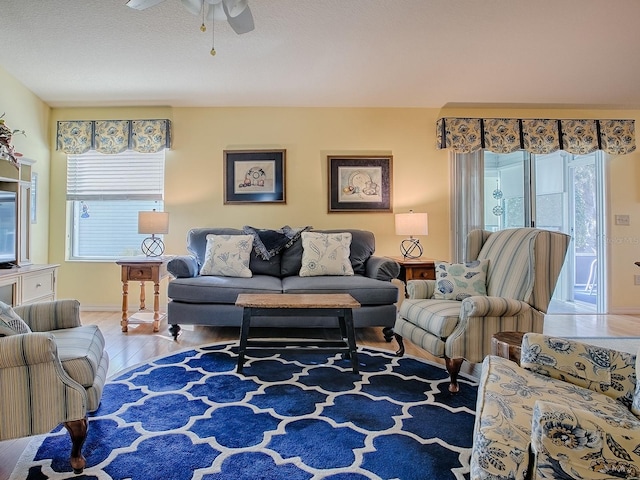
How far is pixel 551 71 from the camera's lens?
370cm

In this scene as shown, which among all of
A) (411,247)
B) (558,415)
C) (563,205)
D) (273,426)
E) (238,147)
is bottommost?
(273,426)

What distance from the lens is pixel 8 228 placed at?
3027 millimetres

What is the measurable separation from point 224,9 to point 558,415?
258 cm

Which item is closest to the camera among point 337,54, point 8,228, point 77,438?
point 77,438

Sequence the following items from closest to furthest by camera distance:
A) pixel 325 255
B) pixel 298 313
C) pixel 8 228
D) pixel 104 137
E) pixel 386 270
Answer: pixel 298 313 → pixel 8 228 → pixel 386 270 → pixel 325 255 → pixel 104 137

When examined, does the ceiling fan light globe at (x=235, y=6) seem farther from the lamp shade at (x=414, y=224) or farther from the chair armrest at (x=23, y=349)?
the lamp shade at (x=414, y=224)

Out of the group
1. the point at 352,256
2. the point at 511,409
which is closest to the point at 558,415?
the point at 511,409

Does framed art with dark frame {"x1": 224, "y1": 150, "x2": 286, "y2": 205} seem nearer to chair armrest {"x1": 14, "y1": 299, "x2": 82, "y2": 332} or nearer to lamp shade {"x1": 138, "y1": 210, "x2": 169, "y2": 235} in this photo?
lamp shade {"x1": 138, "y1": 210, "x2": 169, "y2": 235}

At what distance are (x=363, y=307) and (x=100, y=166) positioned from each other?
3596mm

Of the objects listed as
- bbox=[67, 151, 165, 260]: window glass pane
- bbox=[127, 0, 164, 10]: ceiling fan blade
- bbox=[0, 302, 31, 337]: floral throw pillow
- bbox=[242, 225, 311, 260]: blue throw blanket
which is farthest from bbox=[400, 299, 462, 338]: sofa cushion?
bbox=[67, 151, 165, 260]: window glass pane

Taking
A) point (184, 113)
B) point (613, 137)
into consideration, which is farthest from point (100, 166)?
point (613, 137)

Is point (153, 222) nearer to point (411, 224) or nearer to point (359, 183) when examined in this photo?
point (359, 183)

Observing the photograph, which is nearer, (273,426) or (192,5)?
(273,426)

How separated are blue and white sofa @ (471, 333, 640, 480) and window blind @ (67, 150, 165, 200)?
421 centimetres
